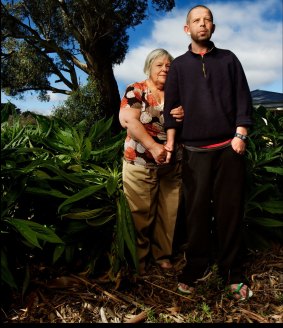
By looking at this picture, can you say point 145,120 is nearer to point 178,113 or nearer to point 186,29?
point 178,113

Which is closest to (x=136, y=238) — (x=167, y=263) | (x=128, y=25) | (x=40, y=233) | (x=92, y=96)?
(x=167, y=263)

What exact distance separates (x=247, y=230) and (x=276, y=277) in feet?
1.31

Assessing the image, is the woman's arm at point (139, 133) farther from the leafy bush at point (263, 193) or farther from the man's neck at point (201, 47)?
the leafy bush at point (263, 193)

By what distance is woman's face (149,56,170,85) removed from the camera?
2.87 meters

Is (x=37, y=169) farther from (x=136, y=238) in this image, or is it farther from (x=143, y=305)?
(x=143, y=305)

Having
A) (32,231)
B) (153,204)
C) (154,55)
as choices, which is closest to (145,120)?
(154,55)

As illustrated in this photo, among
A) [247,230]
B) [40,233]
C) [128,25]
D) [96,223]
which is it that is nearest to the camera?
[40,233]

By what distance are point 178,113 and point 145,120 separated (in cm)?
29

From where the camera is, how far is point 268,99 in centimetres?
1862

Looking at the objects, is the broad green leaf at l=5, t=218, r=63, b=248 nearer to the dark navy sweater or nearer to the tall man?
the tall man

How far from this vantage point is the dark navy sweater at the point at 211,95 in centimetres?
255

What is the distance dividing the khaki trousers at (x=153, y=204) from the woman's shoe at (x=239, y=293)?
0.52 m

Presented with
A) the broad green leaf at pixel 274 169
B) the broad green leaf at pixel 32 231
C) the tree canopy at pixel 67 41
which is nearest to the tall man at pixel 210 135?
the broad green leaf at pixel 274 169

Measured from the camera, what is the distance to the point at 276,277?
2.99 meters
